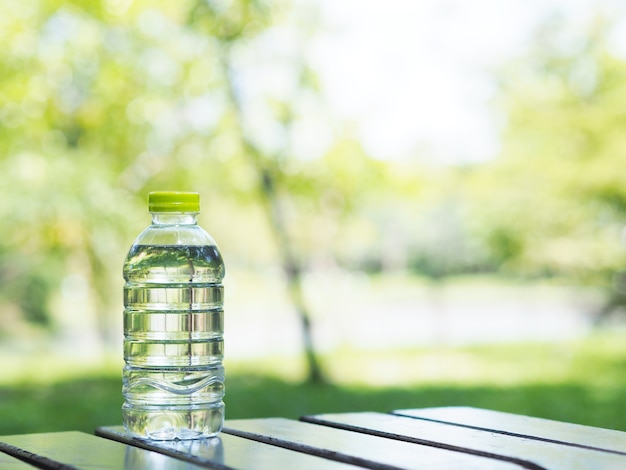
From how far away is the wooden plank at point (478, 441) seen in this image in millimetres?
1769

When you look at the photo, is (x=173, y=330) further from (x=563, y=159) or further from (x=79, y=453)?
(x=563, y=159)

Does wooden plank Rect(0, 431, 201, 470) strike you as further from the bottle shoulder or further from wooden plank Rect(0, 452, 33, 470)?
the bottle shoulder

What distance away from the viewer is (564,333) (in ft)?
53.5

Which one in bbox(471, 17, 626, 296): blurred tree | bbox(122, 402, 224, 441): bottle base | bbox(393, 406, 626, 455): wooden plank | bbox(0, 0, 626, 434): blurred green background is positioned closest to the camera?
bbox(393, 406, 626, 455): wooden plank

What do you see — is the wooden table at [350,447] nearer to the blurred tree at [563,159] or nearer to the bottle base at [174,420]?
the bottle base at [174,420]

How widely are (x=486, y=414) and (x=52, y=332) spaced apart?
58.9 feet

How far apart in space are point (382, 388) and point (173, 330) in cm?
758

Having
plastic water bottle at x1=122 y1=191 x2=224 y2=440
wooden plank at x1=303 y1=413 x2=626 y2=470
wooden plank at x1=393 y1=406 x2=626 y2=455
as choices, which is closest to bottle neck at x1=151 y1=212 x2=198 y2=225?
plastic water bottle at x1=122 y1=191 x2=224 y2=440

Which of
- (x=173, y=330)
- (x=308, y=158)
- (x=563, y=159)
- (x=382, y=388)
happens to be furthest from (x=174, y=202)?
(x=563, y=159)

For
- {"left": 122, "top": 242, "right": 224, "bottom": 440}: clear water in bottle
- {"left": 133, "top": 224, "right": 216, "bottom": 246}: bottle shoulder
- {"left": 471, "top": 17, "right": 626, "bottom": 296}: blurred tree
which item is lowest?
{"left": 122, "top": 242, "right": 224, "bottom": 440}: clear water in bottle

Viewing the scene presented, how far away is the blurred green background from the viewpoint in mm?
9672

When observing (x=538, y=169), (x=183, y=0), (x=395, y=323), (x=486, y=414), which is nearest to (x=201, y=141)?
(x=183, y=0)

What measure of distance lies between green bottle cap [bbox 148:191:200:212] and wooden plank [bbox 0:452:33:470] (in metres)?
0.53

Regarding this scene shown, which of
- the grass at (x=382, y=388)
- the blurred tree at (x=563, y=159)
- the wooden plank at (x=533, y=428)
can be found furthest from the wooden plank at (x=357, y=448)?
the blurred tree at (x=563, y=159)
